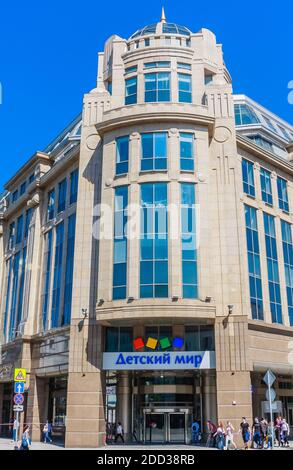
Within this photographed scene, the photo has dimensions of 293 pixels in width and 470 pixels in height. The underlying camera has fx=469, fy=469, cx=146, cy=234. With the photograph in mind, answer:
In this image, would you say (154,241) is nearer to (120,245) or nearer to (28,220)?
(120,245)

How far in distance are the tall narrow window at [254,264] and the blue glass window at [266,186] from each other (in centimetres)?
226

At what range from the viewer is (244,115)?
43.4 m

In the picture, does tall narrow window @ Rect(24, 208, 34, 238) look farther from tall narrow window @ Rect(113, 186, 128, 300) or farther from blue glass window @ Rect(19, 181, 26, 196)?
tall narrow window @ Rect(113, 186, 128, 300)

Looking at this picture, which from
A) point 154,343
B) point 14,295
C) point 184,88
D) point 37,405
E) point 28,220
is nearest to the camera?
point 154,343

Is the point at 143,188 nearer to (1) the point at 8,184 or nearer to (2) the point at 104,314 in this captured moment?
(2) the point at 104,314

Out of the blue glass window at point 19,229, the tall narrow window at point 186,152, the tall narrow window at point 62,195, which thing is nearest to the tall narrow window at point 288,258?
the tall narrow window at point 186,152

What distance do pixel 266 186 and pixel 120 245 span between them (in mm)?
13813

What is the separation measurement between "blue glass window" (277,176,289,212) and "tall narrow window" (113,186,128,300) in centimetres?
1414

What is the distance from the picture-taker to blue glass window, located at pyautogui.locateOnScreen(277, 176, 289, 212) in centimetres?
3766

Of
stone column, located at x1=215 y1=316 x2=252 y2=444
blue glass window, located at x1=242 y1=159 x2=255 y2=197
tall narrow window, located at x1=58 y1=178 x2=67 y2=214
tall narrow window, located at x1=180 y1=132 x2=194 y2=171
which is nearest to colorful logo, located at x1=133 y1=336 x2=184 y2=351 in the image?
stone column, located at x1=215 y1=316 x2=252 y2=444

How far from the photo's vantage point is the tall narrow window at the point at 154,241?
2772cm

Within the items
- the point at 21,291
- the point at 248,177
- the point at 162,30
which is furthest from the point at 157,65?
the point at 21,291

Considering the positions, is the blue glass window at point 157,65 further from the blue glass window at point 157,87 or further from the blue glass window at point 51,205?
the blue glass window at point 51,205
